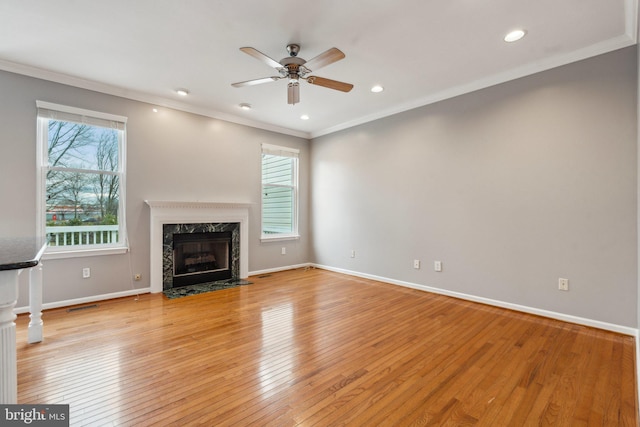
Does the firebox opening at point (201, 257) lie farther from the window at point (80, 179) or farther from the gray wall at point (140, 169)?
the window at point (80, 179)

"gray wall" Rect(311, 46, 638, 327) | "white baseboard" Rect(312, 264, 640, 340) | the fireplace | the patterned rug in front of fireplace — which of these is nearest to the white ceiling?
"gray wall" Rect(311, 46, 638, 327)

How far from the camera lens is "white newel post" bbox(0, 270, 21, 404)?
1122 mm

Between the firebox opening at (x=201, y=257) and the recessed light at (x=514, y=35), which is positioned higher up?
the recessed light at (x=514, y=35)

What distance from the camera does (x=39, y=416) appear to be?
1633mm

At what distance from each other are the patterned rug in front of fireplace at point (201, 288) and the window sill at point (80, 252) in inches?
33.4

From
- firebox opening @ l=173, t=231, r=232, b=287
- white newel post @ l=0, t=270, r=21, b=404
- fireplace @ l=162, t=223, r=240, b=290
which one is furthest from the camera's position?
firebox opening @ l=173, t=231, r=232, b=287

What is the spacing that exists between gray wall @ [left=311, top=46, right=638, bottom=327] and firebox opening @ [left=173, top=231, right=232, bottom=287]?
241 centimetres

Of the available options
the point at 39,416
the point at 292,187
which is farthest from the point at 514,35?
the point at 39,416

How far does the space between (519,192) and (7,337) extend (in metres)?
4.31

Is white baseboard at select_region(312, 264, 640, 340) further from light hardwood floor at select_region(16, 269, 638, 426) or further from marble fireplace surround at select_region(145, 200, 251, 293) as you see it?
marble fireplace surround at select_region(145, 200, 251, 293)

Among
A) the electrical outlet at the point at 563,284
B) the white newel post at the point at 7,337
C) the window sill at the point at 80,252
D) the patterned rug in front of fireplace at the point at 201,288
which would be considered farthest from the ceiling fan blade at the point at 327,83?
the window sill at the point at 80,252

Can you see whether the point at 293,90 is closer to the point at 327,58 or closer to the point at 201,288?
the point at 327,58

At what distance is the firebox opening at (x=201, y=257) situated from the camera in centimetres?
462

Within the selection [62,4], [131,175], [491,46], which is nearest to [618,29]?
[491,46]
